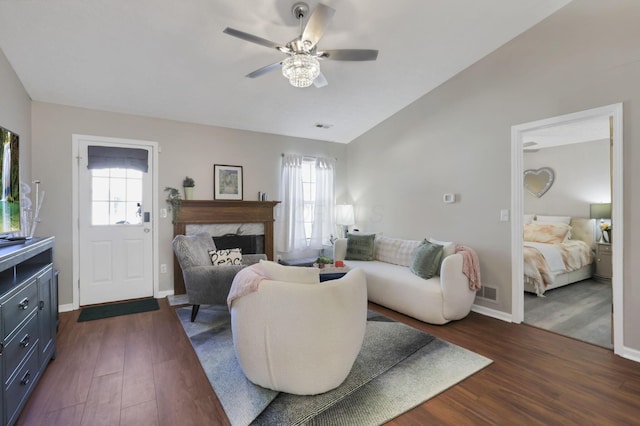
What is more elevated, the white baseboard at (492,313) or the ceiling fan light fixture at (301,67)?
the ceiling fan light fixture at (301,67)

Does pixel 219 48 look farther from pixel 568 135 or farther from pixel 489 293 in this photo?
pixel 568 135

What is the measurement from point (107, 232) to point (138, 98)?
173cm

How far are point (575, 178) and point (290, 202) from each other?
5306mm

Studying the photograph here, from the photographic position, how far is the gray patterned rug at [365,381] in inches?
68.8

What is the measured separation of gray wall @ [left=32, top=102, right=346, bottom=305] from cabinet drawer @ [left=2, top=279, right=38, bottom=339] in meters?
1.90

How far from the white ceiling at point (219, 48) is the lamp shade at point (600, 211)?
3.71 m

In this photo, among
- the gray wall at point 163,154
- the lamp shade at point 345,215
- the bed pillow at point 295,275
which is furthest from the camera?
the lamp shade at point 345,215

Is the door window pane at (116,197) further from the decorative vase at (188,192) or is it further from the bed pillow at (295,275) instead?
the bed pillow at (295,275)

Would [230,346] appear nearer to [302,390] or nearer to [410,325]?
[302,390]

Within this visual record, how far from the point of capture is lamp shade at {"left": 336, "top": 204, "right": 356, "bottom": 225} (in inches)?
211

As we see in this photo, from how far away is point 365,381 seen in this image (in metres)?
2.08

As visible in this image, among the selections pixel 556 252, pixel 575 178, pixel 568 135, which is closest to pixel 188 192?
pixel 556 252

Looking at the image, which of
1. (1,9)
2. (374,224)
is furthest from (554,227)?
(1,9)

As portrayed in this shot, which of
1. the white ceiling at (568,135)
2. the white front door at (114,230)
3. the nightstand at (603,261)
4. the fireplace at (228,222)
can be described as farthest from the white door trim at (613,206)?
the white front door at (114,230)
